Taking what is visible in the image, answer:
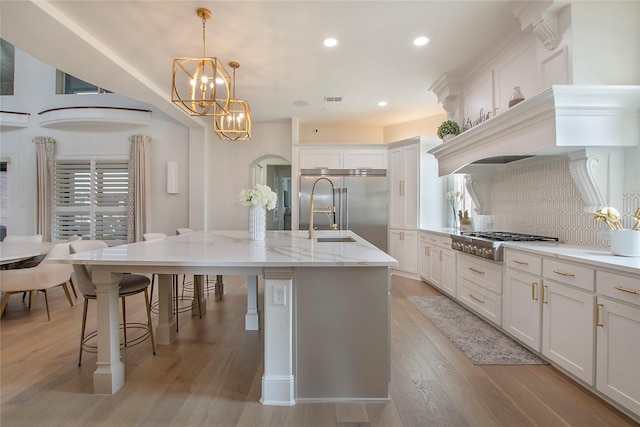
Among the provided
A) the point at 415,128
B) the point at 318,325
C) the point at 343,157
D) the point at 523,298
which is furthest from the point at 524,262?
the point at 415,128

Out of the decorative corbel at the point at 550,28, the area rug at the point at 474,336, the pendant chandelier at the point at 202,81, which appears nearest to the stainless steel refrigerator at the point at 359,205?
the area rug at the point at 474,336

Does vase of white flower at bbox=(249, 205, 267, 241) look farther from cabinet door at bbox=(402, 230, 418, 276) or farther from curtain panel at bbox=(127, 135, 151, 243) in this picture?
curtain panel at bbox=(127, 135, 151, 243)

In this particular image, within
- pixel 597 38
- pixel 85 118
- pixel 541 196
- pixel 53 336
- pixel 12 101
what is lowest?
pixel 53 336

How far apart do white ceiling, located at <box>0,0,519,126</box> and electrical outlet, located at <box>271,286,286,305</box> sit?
2451 mm

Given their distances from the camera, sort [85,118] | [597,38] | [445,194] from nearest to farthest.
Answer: [597,38] → [445,194] → [85,118]

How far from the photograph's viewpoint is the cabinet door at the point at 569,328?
6.00 feet

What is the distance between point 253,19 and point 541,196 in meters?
3.31

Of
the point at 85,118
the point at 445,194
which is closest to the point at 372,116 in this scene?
the point at 445,194

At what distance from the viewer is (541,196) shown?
2.96 metres

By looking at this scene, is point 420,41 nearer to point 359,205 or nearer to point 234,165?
point 359,205

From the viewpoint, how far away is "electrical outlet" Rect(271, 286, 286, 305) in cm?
178

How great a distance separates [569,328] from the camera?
1.98 m

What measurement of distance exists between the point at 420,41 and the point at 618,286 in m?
2.81

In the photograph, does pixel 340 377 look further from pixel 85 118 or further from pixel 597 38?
pixel 85 118
